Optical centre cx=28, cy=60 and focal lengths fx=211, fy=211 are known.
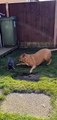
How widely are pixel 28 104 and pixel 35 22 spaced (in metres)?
4.74

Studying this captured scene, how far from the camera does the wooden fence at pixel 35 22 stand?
7.82 m

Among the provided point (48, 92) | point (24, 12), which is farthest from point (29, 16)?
point (48, 92)

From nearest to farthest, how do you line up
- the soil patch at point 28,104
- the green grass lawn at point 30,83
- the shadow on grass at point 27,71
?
the green grass lawn at point 30,83, the soil patch at point 28,104, the shadow on grass at point 27,71

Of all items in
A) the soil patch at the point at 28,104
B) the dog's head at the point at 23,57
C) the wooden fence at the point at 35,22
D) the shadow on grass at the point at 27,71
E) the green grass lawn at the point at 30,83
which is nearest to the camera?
the green grass lawn at the point at 30,83

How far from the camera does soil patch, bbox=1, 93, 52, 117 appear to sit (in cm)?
363

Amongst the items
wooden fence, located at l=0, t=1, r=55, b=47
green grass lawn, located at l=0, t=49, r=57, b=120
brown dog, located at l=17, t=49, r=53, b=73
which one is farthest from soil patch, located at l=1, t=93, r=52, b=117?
wooden fence, located at l=0, t=1, r=55, b=47

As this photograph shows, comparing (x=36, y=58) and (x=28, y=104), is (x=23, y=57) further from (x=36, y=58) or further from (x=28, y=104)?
(x=28, y=104)

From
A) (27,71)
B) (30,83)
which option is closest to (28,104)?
(30,83)

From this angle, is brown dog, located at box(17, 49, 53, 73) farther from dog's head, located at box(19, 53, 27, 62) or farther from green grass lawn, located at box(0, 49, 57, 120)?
green grass lawn, located at box(0, 49, 57, 120)

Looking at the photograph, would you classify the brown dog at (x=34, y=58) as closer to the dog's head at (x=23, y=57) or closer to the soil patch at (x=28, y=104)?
the dog's head at (x=23, y=57)

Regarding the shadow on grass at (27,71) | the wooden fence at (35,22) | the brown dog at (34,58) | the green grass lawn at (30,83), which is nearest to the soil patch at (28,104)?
the green grass lawn at (30,83)

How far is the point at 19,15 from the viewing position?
815 centimetres

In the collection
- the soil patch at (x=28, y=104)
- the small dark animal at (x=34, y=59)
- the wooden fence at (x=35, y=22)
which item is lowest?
the soil patch at (x=28, y=104)

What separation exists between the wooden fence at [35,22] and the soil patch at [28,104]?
4.22m
